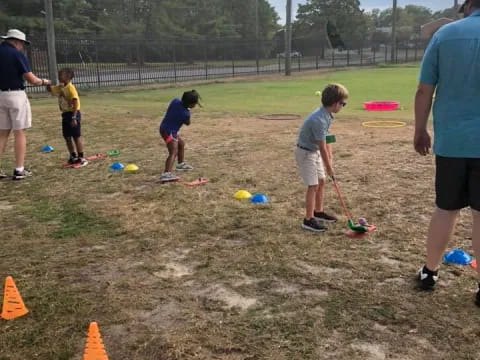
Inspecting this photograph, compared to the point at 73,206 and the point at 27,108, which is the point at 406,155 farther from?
the point at 27,108

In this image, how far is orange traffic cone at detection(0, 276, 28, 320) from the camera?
3361 mm

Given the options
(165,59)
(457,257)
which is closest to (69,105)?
(457,257)

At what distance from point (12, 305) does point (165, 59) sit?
28237mm

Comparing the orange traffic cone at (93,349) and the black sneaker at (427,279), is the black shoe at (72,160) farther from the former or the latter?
the black sneaker at (427,279)

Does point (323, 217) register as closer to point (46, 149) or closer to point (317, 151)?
point (317, 151)

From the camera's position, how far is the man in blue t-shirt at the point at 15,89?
6.99 meters

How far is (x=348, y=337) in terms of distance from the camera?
3.08m

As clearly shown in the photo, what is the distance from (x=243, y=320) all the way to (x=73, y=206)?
331 centimetres

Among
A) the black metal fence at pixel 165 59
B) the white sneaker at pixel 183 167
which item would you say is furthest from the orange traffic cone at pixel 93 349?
the black metal fence at pixel 165 59

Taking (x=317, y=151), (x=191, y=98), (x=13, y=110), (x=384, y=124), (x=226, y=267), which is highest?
(x=191, y=98)

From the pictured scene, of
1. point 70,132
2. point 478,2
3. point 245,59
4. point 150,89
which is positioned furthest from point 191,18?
point 478,2

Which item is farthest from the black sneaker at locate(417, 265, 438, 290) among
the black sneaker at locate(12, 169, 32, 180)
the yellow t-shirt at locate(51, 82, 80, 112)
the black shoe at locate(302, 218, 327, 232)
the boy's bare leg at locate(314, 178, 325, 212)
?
the yellow t-shirt at locate(51, 82, 80, 112)

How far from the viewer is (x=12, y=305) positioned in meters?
3.39

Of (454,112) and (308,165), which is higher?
(454,112)
